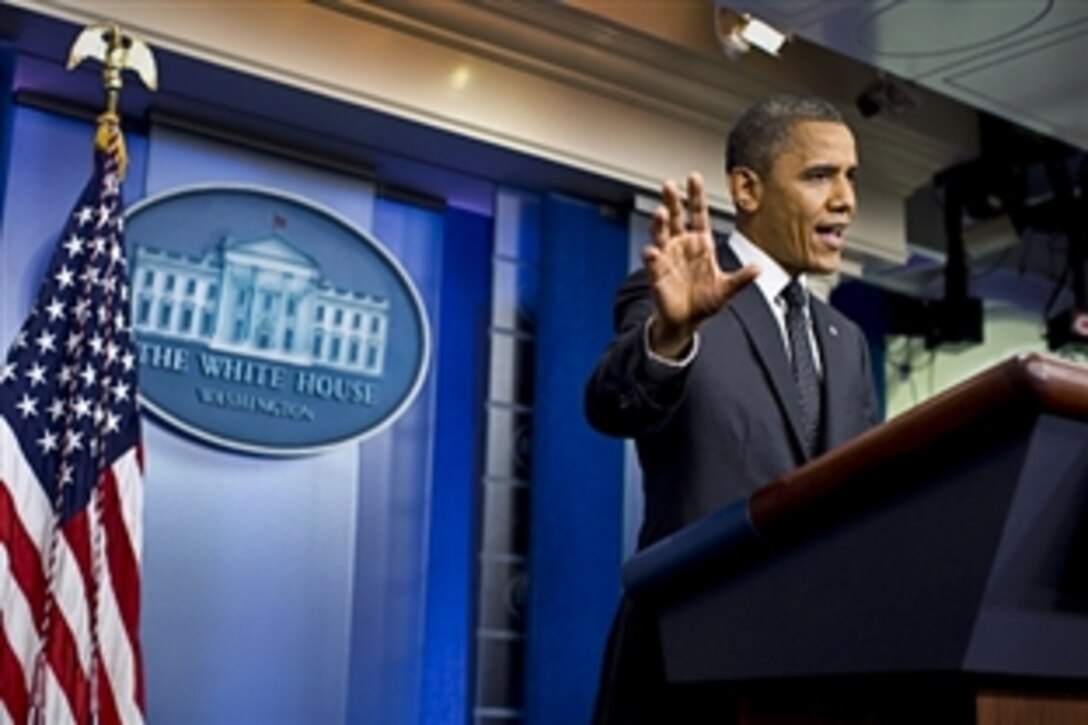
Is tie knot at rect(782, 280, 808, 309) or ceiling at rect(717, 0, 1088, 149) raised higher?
ceiling at rect(717, 0, 1088, 149)

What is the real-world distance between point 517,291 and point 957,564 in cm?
296

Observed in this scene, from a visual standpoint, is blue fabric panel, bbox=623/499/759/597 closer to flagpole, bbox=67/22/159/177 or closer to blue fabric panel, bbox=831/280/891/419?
flagpole, bbox=67/22/159/177

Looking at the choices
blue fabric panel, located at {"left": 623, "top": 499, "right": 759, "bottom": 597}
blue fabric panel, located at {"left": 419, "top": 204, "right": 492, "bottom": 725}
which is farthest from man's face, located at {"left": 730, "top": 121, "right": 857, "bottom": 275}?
blue fabric panel, located at {"left": 419, "top": 204, "right": 492, "bottom": 725}

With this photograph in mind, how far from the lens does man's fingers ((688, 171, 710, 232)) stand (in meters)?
1.22

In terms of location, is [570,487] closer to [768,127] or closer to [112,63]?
[112,63]

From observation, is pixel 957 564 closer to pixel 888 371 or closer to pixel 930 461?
pixel 930 461

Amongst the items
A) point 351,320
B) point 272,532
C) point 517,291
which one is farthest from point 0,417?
point 517,291

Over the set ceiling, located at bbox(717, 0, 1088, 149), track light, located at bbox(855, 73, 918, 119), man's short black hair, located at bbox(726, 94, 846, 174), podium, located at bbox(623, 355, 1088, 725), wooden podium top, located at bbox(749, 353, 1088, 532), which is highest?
track light, located at bbox(855, 73, 918, 119)

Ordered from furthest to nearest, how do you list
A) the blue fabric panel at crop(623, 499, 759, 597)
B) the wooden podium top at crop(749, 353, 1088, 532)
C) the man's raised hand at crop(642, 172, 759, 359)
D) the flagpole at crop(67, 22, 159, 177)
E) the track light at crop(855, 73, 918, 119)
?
1. the track light at crop(855, 73, 918, 119)
2. the flagpole at crop(67, 22, 159, 177)
3. the man's raised hand at crop(642, 172, 759, 359)
4. the blue fabric panel at crop(623, 499, 759, 597)
5. the wooden podium top at crop(749, 353, 1088, 532)

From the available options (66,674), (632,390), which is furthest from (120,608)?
(632,390)

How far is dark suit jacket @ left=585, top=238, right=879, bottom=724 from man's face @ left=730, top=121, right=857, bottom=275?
11 cm

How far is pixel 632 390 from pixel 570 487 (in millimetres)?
2313

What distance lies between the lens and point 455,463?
11.9 ft

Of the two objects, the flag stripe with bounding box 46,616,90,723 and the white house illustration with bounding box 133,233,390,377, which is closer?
the flag stripe with bounding box 46,616,90,723
